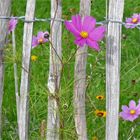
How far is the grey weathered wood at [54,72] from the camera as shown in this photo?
5.74 ft

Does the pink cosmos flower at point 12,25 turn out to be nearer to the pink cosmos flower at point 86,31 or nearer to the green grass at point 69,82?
the green grass at point 69,82

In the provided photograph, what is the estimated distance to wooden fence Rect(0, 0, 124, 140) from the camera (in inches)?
67.2

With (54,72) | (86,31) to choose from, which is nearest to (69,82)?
(54,72)

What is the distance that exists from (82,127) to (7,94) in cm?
129

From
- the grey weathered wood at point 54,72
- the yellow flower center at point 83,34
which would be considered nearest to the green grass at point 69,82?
the grey weathered wood at point 54,72

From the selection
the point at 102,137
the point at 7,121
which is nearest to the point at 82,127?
the point at 102,137

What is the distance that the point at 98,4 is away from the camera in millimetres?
4402

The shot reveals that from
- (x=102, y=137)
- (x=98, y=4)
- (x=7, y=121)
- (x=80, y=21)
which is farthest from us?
(x=98, y=4)

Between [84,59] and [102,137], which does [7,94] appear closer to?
[102,137]

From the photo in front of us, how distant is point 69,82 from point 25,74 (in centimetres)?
17

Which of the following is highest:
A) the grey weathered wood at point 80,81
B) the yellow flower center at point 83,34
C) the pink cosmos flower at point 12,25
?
the pink cosmos flower at point 12,25

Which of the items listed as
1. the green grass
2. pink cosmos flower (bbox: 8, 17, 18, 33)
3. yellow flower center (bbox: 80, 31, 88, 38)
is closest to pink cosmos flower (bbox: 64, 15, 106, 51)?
yellow flower center (bbox: 80, 31, 88, 38)

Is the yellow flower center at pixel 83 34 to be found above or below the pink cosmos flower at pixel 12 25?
below

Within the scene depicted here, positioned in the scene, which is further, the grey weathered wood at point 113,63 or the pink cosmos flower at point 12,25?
the pink cosmos flower at point 12,25
